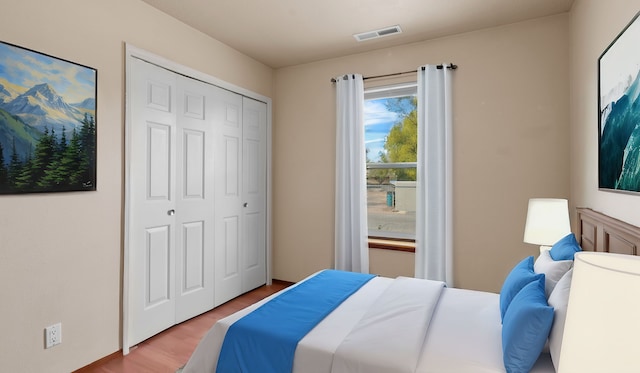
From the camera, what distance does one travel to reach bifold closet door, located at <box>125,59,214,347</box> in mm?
2705

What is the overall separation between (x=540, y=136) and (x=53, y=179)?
3744mm

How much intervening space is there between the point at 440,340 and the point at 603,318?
1.03 m

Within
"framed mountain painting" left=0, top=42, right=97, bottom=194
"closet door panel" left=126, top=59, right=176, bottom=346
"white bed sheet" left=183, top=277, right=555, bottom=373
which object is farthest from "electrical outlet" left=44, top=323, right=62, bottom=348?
"white bed sheet" left=183, top=277, right=555, bottom=373

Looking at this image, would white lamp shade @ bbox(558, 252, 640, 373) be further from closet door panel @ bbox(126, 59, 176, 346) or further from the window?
the window

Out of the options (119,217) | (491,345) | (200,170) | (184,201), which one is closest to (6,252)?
(119,217)

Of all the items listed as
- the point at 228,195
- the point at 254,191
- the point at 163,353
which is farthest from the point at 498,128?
the point at 163,353

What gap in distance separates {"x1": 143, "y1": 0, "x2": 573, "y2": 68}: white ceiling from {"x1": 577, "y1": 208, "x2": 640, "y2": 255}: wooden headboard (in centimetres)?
176

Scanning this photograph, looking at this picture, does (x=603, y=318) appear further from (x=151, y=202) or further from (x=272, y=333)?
(x=151, y=202)

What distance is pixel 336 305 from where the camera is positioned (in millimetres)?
2100

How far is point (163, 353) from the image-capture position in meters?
2.62

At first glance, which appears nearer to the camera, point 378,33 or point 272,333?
point 272,333

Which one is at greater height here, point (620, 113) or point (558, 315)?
point (620, 113)

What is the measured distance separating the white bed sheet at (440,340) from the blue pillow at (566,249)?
1.47 ft

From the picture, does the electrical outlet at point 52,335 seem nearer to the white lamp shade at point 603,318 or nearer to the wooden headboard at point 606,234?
the white lamp shade at point 603,318
